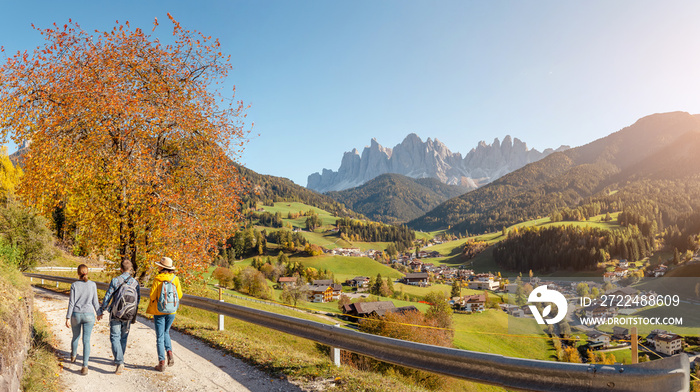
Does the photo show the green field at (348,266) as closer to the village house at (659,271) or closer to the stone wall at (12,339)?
the village house at (659,271)

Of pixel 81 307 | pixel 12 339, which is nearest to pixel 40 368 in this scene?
pixel 81 307

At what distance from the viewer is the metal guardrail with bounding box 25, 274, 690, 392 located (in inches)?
151

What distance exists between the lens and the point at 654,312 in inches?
760

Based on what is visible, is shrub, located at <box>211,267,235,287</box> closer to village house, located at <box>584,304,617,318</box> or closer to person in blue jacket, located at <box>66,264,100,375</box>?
village house, located at <box>584,304,617,318</box>

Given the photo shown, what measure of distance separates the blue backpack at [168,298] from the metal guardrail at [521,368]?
3.33 meters

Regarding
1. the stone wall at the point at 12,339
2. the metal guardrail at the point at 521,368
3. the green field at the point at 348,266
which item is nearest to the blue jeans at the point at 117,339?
the stone wall at the point at 12,339

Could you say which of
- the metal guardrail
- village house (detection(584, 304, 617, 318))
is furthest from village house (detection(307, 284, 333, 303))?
the metal guardrail

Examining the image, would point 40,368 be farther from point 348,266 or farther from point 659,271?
point 659,271

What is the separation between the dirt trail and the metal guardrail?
159 centimetres

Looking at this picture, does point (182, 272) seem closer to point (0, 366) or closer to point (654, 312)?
point (0, 366)

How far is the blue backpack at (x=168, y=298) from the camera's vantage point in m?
8.01

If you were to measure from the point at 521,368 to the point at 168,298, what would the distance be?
731 centimetres

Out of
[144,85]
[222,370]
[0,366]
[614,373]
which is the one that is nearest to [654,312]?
[614,373]

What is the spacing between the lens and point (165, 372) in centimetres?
786
